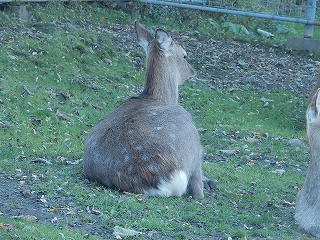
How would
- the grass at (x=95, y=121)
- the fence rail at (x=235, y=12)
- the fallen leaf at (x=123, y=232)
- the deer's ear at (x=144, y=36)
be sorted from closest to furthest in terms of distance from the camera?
the fallen leaf at (x=123, y=232) → the grass at (x=95, y=121) → the deer's ear at (x=144, y=36) → the fence rail at (x=235, y=12)

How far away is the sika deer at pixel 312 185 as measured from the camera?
5.70 meters

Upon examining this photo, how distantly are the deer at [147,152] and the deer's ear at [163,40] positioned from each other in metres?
0.99

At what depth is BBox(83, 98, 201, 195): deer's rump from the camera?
5926 mm

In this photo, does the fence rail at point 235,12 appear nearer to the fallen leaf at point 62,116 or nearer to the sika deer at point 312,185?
the fallen leaf at point 62,116

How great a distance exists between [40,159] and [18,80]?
108 inches

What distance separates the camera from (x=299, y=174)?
27.7ft

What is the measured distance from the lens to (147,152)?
5969mm

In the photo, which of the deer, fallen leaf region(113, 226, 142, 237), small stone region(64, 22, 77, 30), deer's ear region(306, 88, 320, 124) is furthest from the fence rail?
fallen leaf region(113, 226, 142, 237)

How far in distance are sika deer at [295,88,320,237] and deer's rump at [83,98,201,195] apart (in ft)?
3.31

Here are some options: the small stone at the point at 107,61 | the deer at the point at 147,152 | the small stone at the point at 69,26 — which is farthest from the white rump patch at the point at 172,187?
the small stone at the point at 69,26

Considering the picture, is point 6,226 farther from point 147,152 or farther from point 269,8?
point 269,8

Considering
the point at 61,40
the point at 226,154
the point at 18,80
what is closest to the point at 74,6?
the point at 61,40

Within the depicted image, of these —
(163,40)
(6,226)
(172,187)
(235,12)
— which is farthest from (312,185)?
(235,12)

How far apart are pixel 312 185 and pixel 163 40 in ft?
8.83
